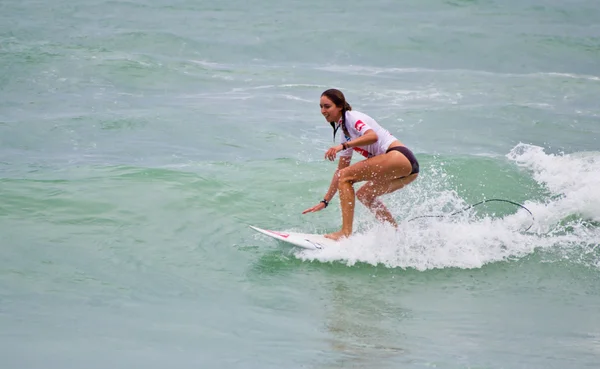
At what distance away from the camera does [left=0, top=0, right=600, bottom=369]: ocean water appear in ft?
19.6

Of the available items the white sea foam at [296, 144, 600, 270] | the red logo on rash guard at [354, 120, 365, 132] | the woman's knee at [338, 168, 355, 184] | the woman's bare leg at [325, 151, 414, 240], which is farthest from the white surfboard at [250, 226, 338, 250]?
the red logo on rash guard at [354, 120, 365, 132]

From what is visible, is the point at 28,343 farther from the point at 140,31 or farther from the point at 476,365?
the point at 140,31

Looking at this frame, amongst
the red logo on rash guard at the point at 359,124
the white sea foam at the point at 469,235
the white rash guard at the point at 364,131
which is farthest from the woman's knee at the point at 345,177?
the white sea foam at the point at 469,235

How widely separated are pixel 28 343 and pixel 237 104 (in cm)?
1066

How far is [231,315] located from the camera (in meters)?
6.44

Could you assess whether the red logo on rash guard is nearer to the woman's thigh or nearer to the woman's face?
the woman's face

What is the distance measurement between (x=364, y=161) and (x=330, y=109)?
66 cm

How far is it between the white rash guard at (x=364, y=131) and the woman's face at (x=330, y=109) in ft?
0.34

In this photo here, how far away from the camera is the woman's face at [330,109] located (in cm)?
748

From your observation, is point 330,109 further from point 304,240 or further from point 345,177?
point 304,240

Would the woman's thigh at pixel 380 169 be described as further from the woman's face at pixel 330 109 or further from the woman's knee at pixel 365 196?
the woman's face at pixel 330 109

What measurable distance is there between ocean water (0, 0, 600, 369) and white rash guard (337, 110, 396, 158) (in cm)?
81

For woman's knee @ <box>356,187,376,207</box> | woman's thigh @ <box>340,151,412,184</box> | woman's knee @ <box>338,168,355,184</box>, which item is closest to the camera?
woman's thigh @ <box>340,151,412,184</box>

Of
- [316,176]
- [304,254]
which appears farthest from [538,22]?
[304,254]
